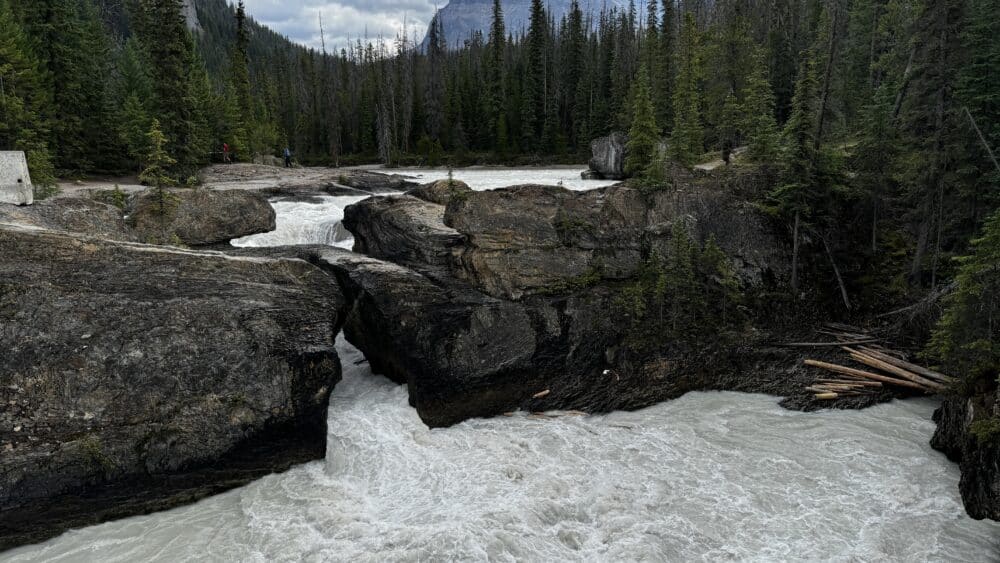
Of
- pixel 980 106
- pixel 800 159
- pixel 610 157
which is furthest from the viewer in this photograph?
pixel 610 157

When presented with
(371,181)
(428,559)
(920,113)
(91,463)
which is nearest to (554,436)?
(428,559)

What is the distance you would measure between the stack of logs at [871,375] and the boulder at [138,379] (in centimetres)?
1377

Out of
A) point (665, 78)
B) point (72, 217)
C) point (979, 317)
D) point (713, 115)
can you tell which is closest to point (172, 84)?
point (72, 217)

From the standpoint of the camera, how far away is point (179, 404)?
11.9 meters

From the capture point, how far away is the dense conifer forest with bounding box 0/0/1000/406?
1938 centimetres

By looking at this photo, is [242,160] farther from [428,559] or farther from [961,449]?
[961,449]

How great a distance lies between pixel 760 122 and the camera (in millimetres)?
27062

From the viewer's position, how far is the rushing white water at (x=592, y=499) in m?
9.90

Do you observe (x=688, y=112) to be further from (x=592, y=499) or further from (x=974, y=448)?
(x=592, y=499)

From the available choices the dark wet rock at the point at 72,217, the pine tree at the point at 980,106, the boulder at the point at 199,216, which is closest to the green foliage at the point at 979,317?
the pine tree at the point at 980,106

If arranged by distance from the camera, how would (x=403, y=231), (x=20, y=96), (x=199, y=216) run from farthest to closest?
(x=20, y=96)
(x=199, y=216)
(x=403, y=231)

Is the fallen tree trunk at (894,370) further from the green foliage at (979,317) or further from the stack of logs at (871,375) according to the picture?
the green foliage at (979,317)

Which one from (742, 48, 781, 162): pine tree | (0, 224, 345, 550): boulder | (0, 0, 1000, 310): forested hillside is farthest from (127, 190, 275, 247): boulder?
(742, 48, 781, 162): pine tree

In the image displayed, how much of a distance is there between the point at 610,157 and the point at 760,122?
2444cm
